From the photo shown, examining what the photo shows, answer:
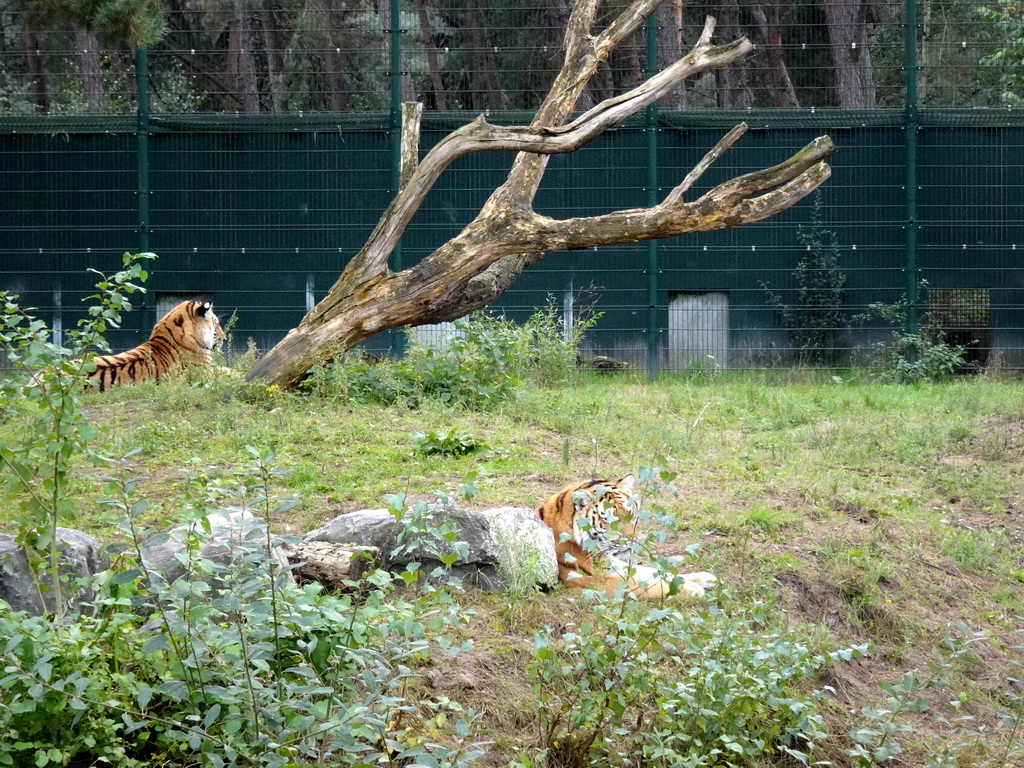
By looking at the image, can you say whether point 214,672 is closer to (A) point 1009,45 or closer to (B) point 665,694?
(B) point 665,694

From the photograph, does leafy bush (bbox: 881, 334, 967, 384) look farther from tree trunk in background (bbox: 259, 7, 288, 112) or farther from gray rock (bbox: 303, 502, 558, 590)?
tree trunk in background (bbox: 259, 7, 288, 112)

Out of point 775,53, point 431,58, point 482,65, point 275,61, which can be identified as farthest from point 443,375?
point 275,61

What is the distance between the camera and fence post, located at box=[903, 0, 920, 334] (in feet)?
37.9

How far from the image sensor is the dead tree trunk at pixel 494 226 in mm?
8016

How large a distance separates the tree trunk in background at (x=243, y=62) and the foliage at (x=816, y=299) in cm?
839

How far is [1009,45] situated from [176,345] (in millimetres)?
9219

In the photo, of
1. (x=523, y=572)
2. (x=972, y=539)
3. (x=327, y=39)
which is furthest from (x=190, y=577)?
(x=327, y=39)

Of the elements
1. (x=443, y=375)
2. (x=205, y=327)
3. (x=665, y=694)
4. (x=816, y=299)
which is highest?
(x=816, y=299)

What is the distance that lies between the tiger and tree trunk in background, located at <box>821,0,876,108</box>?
9.02 metres

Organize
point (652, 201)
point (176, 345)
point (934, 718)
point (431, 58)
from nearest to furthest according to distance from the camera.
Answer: point (934, 718)
point (176, 345)
point (652, 201)
point (431, 58)

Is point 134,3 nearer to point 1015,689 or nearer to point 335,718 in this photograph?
point 335,718

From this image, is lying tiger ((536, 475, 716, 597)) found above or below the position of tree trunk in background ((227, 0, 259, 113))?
below

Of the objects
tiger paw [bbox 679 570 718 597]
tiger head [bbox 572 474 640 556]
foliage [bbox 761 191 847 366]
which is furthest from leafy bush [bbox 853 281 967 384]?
tiger head [bbox 572 474 640 556]

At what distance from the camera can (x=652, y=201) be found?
37.8ft
